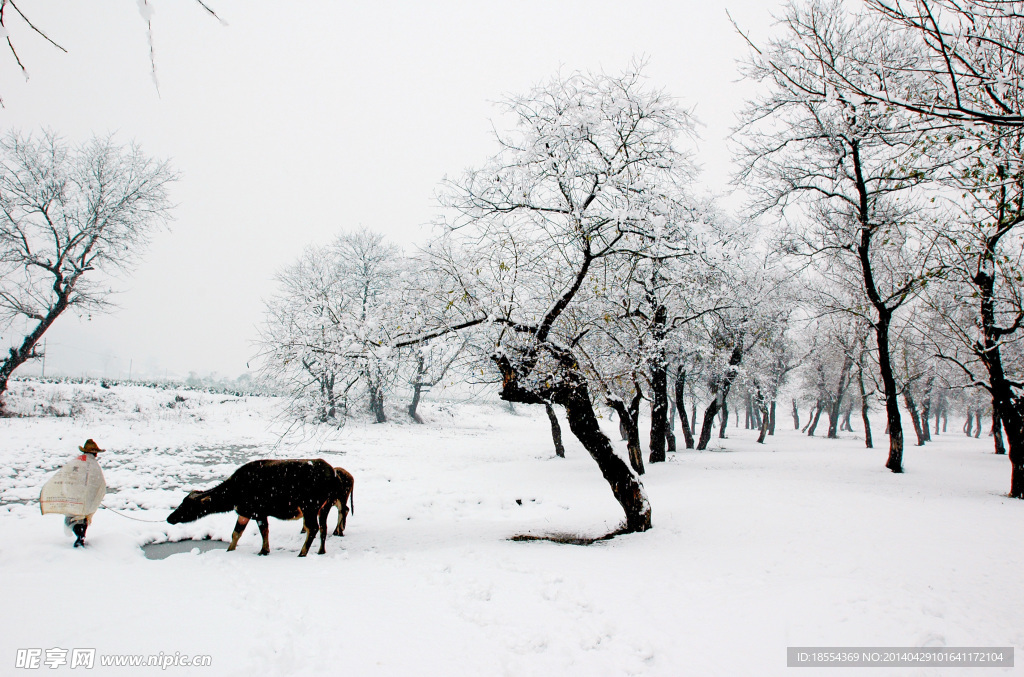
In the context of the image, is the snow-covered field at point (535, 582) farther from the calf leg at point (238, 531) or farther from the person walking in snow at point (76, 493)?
the person walking in snow at point (76, 493)

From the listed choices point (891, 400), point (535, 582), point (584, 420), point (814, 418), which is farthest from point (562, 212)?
point (814, 418)

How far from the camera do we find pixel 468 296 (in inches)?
301

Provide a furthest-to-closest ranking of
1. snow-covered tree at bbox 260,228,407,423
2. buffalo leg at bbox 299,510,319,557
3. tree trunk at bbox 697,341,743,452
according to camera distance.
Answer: tree trunk at bbox 697,341,743,452 → snow-covered tree at bbox 260,228,407,423 → buffalo leg at bbox 299,510,319,557

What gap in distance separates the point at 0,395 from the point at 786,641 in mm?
30250

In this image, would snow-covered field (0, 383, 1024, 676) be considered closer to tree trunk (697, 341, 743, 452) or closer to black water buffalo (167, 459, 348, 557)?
black water buffalo (167, 459, 348, 557)

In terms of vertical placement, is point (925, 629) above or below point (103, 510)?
above

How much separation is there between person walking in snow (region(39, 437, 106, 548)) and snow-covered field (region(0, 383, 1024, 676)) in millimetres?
388

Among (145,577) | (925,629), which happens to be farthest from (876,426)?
(145,577)

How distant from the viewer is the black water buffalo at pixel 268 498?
23.2 ft

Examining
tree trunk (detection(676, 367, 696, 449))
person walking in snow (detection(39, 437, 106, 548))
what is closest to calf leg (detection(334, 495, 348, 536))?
person walking in snow (detection(39, 437, 106, 548))

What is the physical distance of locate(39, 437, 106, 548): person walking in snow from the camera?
19.7ft

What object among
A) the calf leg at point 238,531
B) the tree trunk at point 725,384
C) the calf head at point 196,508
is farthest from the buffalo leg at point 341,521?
the tree trunk at point 725,384

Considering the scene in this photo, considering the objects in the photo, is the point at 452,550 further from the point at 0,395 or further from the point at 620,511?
the point at 0,395

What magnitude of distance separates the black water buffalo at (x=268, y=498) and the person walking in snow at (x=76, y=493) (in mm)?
1082
